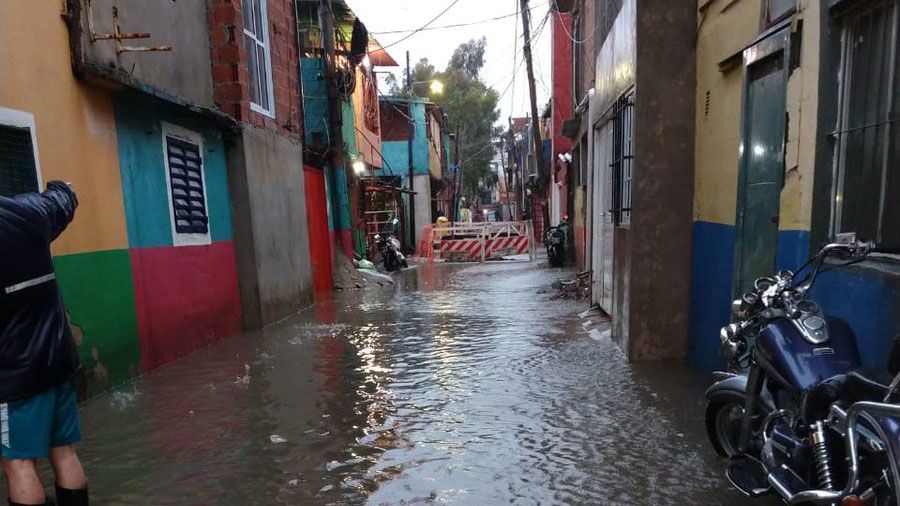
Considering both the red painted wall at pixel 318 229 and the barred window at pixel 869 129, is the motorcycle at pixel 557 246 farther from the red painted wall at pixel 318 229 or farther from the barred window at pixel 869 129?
the barred window at pixel 869 129

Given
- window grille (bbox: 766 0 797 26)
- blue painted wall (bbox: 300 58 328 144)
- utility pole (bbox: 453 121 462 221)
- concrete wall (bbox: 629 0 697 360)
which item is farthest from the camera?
utility pole (bbox: 453 121 462 221)

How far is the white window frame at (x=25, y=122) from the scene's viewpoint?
391 cm

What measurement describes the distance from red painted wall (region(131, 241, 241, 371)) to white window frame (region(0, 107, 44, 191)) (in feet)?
4.32

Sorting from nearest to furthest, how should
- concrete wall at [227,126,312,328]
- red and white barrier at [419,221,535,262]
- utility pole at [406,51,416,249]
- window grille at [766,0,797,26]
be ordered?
window grille at [766,0,797,26]
concrete wall at [227,126,312,328]
red and white barrier at [419,221,535,262]
utility pole at [406,51,416,249]

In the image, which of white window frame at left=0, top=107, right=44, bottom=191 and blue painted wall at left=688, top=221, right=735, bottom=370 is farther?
blue painted wall at left=688, top=221, right=735, bottom=370

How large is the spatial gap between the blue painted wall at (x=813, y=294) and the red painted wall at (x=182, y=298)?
530cm

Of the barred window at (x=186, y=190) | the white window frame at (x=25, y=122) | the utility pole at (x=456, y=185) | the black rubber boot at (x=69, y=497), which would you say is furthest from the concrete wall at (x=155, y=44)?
the utility pole at (x=456, y=185)

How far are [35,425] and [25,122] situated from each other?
8.76 feet

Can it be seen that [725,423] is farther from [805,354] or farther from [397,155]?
[397,155]

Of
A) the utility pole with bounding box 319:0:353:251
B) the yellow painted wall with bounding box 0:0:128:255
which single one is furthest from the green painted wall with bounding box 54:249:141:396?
the utility pole with bounding box 319:0:353:251

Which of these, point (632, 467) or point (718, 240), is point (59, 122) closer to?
point (632, 467)

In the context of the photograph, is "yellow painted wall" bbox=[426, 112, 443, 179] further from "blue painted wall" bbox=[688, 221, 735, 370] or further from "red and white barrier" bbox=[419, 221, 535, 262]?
"blue painted wall" bbox=[688, 221, 735, 370]

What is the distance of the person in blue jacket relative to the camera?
245 cm

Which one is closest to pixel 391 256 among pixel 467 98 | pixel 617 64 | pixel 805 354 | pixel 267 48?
pixel 267 48
